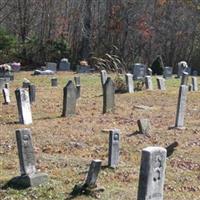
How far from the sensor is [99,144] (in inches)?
464

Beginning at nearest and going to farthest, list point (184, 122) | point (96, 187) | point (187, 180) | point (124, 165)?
point (96, 187), point (187, 180), point (124, 165), point (184, 122)

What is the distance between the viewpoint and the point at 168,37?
46.1 meters

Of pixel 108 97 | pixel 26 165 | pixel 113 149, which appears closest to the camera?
pixel 26 165

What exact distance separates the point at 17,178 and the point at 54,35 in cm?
3619

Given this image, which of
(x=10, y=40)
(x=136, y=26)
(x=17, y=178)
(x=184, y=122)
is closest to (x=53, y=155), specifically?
(x=17, y=178)

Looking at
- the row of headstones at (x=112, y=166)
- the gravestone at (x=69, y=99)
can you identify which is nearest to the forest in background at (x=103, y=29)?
the gravestone at (x=69, y=99)

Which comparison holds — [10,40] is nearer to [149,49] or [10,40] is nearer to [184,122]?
[149,49]

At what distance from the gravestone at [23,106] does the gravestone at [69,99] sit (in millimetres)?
1348

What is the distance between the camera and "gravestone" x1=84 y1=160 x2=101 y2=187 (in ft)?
26.7

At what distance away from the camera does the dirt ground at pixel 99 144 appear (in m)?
8.73

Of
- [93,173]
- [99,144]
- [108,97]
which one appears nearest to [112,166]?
[93,173]

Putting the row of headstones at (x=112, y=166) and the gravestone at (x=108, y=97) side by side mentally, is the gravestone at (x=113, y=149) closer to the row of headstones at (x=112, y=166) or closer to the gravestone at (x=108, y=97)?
the row of headstones at (x=112, y=166)

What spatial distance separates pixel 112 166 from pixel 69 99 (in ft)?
19.4

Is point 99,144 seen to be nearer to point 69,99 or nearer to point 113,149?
point 113,149
